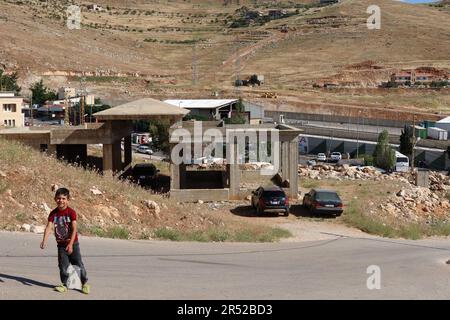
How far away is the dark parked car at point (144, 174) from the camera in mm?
28625

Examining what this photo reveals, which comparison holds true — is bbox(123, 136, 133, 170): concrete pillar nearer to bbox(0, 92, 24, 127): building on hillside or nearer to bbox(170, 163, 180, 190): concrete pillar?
bbox(170, 163, 180, 190): concrete pillar

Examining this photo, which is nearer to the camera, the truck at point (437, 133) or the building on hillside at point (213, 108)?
the truck at point (437, 133)

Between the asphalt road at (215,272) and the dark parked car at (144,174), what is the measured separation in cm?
1382

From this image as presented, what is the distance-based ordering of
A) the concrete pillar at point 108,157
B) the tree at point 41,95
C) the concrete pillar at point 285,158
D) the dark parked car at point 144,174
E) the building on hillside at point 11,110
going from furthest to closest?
the tree at point 41,95, the building on hillside at point 11,110, the dark parked car at point 144,174, the concrete pillar at point 108,157, the concrete pillar at point 285,158

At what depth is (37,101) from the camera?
7719 cm

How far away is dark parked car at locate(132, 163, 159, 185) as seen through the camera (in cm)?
2862

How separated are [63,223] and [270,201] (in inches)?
588

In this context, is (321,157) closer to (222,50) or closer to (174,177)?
(174,177)

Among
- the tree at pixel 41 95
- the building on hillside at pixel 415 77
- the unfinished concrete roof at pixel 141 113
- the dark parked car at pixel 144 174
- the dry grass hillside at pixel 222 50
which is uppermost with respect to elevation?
the dry grass hillside at pixel 222 50

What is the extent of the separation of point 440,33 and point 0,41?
94030 mm

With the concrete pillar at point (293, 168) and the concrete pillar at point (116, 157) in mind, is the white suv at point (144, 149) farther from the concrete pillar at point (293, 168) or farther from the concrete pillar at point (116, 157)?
the concrete pillar at point (293, 168)

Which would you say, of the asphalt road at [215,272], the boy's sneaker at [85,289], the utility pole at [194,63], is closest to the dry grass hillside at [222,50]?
the utility pole at [194,63]
